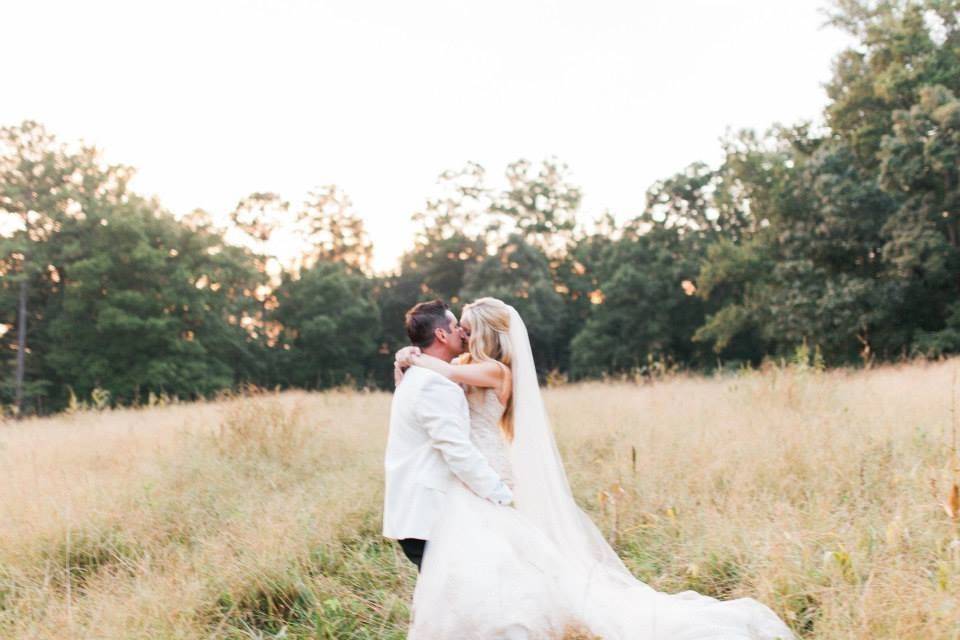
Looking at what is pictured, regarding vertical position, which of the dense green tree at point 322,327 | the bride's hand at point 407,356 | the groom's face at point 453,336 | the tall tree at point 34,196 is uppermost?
the tall tree at point 34,196

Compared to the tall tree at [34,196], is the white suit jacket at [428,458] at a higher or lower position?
lower

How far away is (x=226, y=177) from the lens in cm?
3738

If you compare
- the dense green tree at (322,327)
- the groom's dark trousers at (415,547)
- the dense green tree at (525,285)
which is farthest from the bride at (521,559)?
the dense green tree at (322,327)

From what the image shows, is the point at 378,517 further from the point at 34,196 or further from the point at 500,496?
the point at 34,196

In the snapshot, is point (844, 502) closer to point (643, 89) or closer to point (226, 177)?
point (643, 89)

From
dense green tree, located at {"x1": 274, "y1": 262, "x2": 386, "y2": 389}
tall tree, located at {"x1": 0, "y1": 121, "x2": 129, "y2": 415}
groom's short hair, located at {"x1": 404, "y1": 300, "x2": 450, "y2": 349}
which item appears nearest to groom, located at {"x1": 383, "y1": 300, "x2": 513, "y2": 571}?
groom's short hair, located at {"x1": 404, "y1": 300, "x2": 450, "y2": 349}

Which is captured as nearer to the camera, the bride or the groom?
the bride

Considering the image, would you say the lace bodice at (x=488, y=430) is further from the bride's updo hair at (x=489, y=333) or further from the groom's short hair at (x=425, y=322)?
the groom's short hair at (x=425, y=322)

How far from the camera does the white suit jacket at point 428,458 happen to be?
3.52 m

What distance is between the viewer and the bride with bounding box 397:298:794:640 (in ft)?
11.1

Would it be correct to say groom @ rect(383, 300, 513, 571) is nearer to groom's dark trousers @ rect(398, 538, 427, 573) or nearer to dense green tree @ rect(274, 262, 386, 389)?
groom's dark trousers @ rect(398, 538, 427, 573)

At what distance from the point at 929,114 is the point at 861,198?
3.42 meters

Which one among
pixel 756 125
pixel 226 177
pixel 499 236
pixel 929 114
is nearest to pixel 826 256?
pixel 929 114

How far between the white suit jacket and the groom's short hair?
0.75 ft
